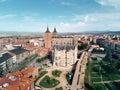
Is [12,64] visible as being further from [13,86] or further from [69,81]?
[13,86]

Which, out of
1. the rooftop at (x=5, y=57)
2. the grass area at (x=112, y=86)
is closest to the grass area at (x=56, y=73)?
the grass area at (x=112, y=86)

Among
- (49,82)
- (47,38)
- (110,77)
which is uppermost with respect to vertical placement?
(47,38)

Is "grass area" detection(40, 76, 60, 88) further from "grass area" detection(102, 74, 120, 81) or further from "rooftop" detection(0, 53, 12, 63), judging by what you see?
"rooftop" detection(0, 53, 12, 63)

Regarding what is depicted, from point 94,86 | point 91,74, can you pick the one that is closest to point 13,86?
point 94,86

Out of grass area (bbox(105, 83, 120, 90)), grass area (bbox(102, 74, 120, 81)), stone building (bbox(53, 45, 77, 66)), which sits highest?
stone building (bbox(53, 45, 77, 66))

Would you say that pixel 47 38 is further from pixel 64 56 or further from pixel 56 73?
pixel 56 73

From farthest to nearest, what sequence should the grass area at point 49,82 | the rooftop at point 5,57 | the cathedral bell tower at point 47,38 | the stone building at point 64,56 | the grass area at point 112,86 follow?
1. the cathedral bell tower at point 47,38
2. the stone building at point 64,56
3. the rooftop at point 5,57
4. the grass area at point 49,82
5. the grass area at point 112,86

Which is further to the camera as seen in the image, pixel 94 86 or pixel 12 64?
pixel 12 64

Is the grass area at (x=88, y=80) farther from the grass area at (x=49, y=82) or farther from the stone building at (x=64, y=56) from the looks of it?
the stone building at (x=64, y=56)

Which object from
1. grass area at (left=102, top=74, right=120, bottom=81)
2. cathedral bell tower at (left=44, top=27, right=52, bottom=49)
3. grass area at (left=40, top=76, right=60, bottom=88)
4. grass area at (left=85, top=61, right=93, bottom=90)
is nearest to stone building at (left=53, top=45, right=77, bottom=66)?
grass area at (left=85, top=61, right=93, bottom=90)

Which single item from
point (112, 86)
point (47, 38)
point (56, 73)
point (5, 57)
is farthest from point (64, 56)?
point (47, 38)

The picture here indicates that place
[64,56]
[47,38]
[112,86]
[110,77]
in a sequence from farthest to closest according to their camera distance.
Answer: [47,38]
[64,56]
[110,77]
[112,86]
